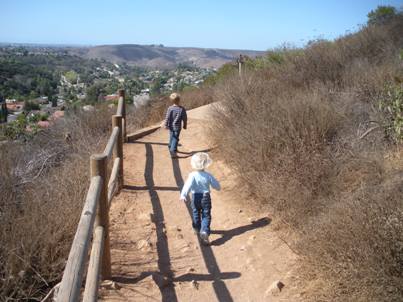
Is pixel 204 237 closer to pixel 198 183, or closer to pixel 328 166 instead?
pixel 198 183

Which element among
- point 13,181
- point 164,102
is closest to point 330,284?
point 13,181

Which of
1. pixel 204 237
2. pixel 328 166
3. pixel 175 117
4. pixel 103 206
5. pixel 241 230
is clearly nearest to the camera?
pixel 103 206

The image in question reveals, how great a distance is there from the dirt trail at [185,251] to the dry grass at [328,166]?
0.33 metres

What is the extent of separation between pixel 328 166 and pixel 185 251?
203 cm

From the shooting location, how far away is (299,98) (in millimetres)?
6336

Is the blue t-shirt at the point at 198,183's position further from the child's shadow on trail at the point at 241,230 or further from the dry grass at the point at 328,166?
the dry grass at the point at 328,166

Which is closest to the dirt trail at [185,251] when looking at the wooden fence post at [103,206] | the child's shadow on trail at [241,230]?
the child's shadow on trail at [241,230]

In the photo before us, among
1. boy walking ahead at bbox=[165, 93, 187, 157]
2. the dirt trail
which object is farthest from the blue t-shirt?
boy walking ahead at bbox=[165, 93, 187, 157]

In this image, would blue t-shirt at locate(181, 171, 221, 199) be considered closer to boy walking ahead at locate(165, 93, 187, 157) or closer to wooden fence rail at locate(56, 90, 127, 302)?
wooden fence rail at locate(56, 90, 127, 302)

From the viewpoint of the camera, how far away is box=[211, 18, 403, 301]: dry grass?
3131 millimetres

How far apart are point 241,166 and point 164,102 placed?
847 cm

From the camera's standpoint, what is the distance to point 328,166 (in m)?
4.98

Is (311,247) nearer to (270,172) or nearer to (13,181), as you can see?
(270,172)

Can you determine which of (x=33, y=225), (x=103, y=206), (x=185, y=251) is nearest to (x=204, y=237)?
(x=185, y=251)
